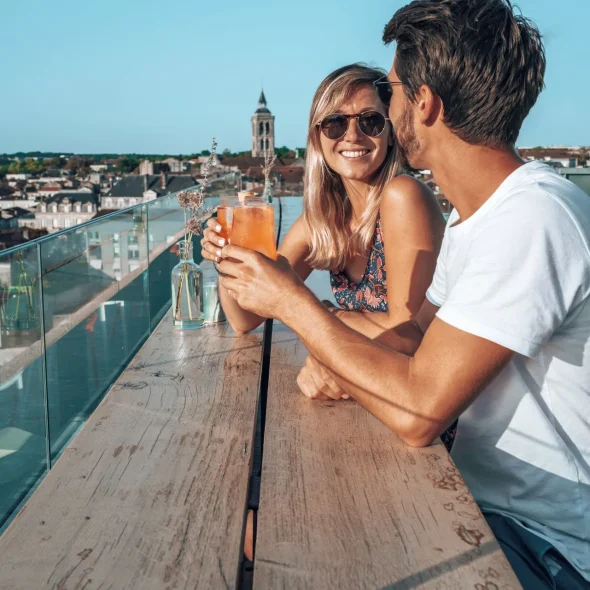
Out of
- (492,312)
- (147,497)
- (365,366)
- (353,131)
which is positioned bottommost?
(147,497)

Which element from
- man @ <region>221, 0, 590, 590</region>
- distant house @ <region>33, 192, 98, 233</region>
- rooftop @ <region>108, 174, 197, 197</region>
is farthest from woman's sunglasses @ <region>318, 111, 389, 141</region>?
distant house @ <region>33, 192, 98, 233</region>

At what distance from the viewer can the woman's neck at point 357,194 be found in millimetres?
2100

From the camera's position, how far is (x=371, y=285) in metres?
→ 2.02

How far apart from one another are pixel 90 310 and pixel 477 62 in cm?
217

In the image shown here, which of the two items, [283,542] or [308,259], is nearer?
[283,542]

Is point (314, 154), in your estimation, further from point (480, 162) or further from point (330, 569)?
point (330, 569)

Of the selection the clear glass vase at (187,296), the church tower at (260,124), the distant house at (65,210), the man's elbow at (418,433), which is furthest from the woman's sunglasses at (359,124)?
the distant house at (65,210)

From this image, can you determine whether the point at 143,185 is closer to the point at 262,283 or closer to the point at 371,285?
the point at 371,285

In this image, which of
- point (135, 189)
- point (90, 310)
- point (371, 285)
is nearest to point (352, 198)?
point (371, 285)

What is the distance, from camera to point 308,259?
2057 millimetres

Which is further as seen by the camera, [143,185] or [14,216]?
[143,185]

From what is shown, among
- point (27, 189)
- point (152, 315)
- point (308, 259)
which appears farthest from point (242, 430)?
point (27, 189)

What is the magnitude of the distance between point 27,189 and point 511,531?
84.1 m

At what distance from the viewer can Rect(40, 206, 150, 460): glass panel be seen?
2318 millimetres
